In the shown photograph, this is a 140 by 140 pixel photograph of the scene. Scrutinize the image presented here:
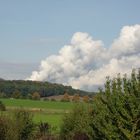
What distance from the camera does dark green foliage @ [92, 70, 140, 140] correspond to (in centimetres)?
3131

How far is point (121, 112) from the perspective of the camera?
1251 inches

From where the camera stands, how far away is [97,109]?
36.2 metres

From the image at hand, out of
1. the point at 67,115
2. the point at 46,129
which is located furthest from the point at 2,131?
the point at 46,129

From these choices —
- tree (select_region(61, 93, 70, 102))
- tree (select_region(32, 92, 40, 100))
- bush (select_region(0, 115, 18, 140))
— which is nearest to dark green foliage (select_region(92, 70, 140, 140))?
bush (select_region(0, 115, 18, 140))

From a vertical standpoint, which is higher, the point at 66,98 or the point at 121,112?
the point at 66,98

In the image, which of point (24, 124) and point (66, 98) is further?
point (66, 98)

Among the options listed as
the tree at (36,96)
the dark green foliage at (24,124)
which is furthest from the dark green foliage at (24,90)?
the dark green foliage at (24,124)

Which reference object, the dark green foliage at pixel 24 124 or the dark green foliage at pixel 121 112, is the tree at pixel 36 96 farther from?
the dark green foliage at pixel 121 112

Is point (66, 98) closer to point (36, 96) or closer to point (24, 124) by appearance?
point (36, 96)

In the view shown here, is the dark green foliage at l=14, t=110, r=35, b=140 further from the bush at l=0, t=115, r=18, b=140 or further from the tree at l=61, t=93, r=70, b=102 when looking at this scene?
the tree at l=61, t=93, r=70, b=102

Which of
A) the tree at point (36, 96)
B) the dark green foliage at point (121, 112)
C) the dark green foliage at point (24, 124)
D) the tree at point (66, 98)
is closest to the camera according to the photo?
the dark green foliage at point (121, 112)

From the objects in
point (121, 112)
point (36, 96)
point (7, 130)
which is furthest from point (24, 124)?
point (36, 96)

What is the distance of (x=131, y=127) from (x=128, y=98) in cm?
187

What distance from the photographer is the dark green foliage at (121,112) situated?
1233 inches
